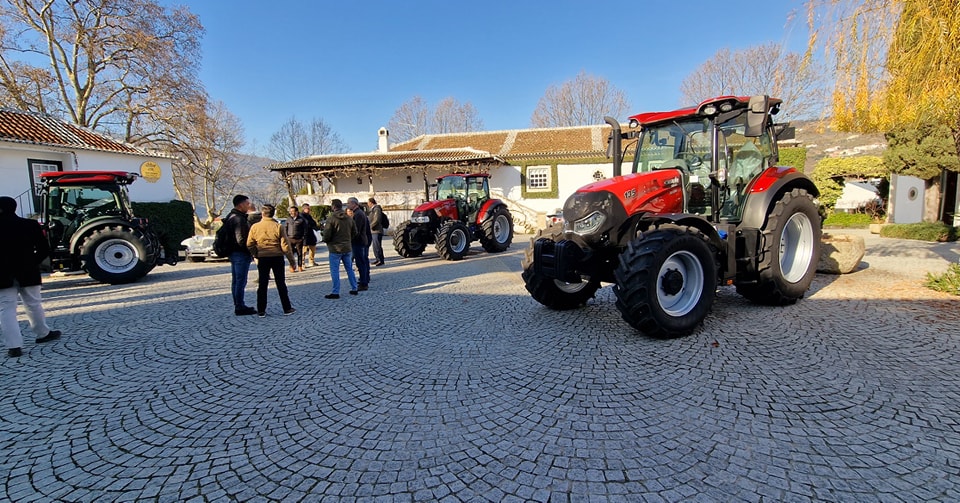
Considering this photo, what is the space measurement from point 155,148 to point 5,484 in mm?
26515

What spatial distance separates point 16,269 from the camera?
14.3 ft

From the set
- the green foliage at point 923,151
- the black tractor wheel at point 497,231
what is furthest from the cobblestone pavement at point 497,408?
the green foliage at point 923,151

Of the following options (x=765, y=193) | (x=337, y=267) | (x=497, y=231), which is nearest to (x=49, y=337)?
(x=337, y=267)

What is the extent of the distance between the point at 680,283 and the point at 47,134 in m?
20.8

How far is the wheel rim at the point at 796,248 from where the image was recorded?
5.54 metres

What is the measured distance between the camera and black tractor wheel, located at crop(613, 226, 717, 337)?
388cm

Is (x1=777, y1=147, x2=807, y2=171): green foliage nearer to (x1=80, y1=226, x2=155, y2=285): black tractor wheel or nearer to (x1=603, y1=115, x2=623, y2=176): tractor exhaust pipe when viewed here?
(x1=603, y1=115, x2=623, y2=176): tractor exhaust pipe

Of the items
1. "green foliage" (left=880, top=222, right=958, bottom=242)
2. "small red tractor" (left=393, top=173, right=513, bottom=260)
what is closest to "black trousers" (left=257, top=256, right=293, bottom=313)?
"small red tractor" (left=393, top=173, right=513, bottom=260)

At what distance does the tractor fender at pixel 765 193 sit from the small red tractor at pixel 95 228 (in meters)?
11.1

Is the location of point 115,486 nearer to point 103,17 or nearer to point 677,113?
point 677,113

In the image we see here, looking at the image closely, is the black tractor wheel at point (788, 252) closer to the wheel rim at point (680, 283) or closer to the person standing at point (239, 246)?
the wheel rim at point (680, 283)

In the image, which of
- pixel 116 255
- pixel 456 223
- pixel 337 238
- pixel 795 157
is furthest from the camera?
pixel 795 157

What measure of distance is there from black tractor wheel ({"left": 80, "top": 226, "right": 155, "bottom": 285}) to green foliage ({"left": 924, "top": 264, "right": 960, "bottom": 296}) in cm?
1386

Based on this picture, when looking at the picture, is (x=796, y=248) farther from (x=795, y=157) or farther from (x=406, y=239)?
(x=795, y=157)
